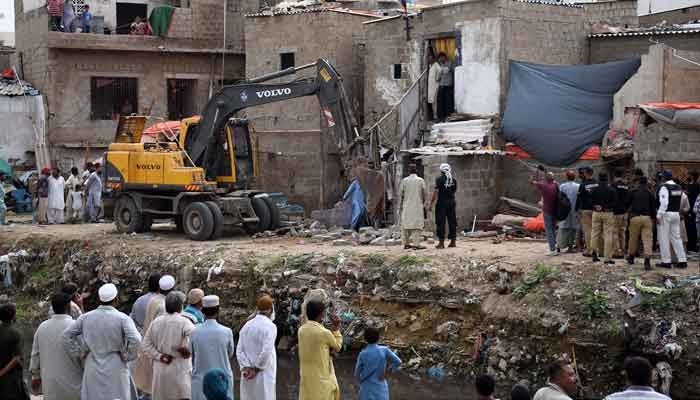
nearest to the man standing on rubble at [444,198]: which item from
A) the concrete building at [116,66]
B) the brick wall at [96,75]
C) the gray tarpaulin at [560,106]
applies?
the gray tarpaulin at [560,106]

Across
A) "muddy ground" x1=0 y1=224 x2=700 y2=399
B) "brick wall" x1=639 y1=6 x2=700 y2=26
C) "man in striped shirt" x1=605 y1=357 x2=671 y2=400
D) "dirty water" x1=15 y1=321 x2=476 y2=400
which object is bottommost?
"dirty water" x1=15 y1=321 x2=476 y2=400

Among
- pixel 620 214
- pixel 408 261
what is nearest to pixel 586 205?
pixel 620 214

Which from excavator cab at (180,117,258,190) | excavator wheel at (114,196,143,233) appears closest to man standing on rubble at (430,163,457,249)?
excavator cab at (180,117,258,190)

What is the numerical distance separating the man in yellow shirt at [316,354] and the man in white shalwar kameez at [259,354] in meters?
0.30

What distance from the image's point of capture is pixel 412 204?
1680cm

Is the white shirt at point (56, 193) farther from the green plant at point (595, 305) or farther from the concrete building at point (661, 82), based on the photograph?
the green plant at point (595, 305)

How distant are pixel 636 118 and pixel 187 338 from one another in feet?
38.8

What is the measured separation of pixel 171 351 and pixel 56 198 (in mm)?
15421

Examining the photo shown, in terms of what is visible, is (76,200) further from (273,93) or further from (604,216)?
(604,216)

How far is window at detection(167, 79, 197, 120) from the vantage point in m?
30.0

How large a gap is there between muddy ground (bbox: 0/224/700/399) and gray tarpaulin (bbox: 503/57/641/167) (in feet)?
9.87

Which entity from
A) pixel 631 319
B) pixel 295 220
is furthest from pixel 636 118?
pixel 295 220

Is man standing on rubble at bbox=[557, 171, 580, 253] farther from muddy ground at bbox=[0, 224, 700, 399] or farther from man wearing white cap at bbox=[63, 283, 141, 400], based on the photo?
man wearing white cap at bbox=[63, 283, 141, 400]

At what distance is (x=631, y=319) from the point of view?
43.7 feet
